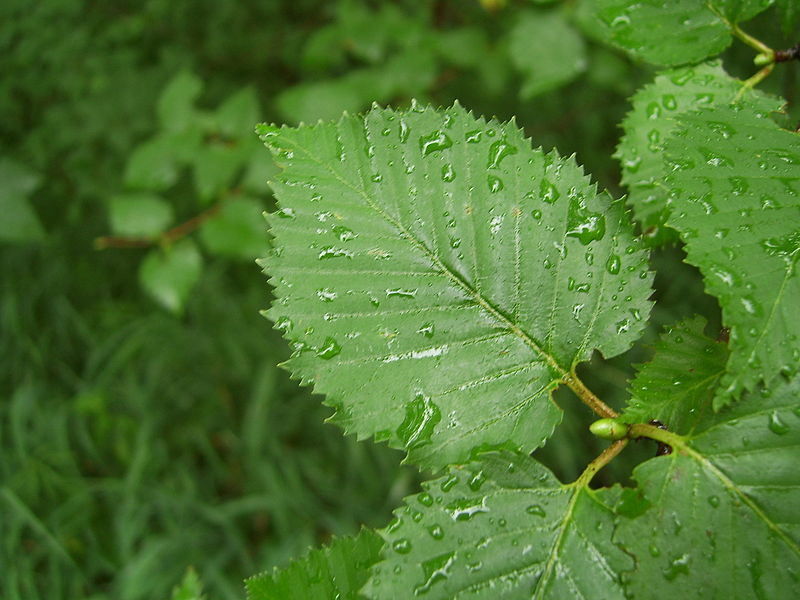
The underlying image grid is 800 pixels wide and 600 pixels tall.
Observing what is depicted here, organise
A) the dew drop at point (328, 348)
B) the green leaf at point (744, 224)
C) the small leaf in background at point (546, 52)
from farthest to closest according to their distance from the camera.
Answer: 1. the small leaf in background at point (546, 52)
2. the dew drop at point (328, 348)
3. the green leaf at point (744, 224)

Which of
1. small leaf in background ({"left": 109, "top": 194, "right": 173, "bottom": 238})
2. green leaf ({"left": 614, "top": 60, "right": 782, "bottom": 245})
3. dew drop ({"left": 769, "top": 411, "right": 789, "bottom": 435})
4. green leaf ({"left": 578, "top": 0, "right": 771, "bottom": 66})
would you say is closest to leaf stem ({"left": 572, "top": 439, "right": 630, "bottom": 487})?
dew drop ({"left": 769, "top": 411, "right": 789, "bottom": 435})

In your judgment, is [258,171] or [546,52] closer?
[546,52]

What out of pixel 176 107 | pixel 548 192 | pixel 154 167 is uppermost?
pixel 548 192

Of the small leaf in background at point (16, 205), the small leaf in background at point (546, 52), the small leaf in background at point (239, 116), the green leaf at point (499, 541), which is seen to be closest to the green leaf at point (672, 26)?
the green leaf at point (499, 541)

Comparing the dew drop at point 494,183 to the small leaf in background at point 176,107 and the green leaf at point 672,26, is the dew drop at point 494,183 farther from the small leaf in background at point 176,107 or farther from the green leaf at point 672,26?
the small leaf in background at point 176,107

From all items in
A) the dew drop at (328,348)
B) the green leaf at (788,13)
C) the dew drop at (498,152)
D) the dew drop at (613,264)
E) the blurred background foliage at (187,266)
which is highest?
the green leaf at (788,13)

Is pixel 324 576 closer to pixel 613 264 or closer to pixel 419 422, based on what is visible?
pixel 419 422

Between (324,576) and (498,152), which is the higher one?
(498,152)

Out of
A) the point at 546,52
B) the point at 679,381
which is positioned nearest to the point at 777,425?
the point at 679,381
